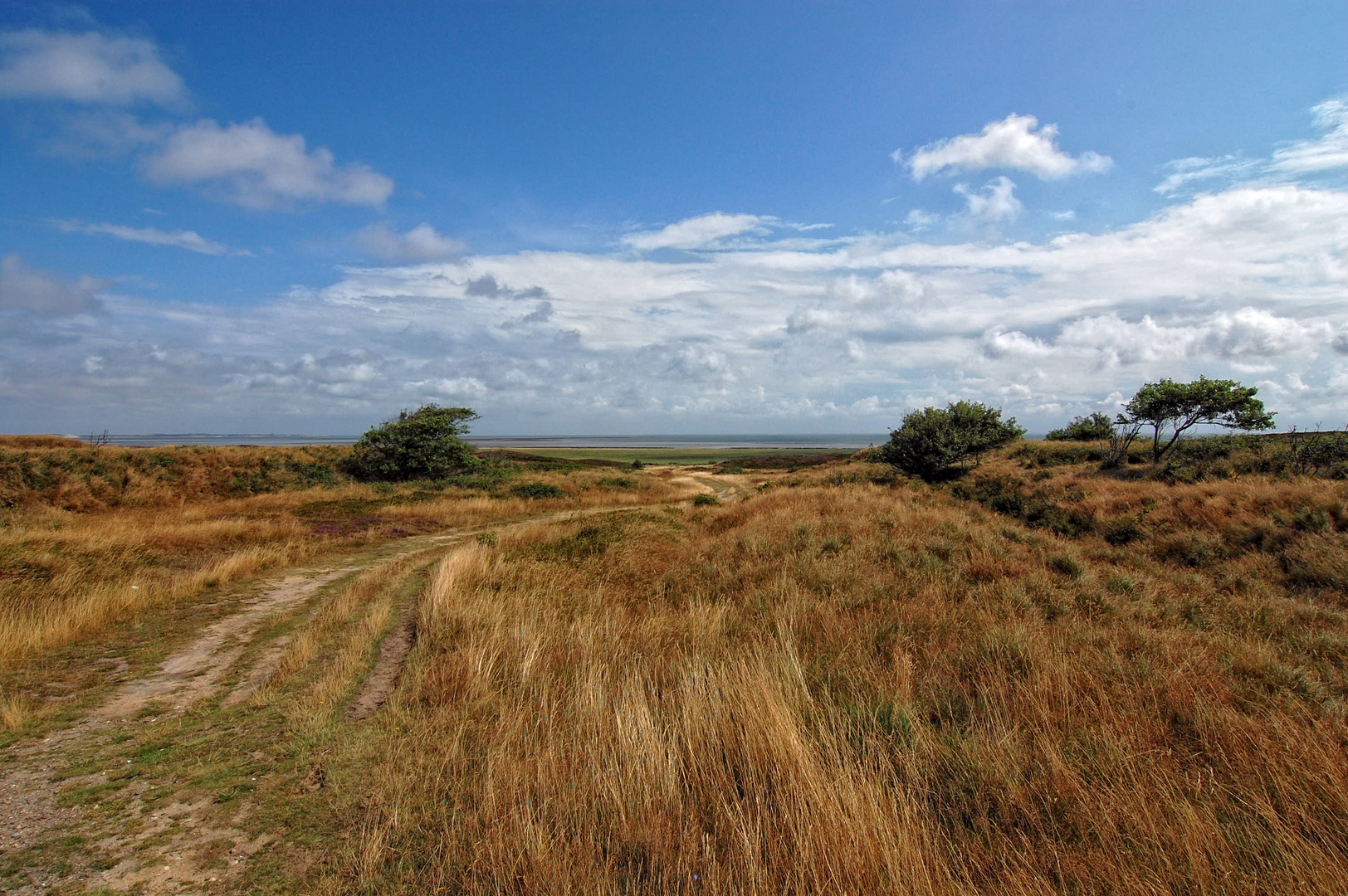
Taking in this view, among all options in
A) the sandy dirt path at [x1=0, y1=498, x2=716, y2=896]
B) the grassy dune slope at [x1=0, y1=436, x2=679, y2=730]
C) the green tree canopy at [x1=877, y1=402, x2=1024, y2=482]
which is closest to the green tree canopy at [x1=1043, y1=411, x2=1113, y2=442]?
the green tree canopy at [x1=877, y1=402, x2=1024, y2=482]

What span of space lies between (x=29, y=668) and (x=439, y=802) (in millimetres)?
6754

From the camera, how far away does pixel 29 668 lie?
6.86 meters

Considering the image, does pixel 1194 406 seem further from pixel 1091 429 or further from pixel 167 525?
pixel 167 525

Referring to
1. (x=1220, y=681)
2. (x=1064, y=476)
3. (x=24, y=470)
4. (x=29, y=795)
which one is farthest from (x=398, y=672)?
(x=24, y=470)

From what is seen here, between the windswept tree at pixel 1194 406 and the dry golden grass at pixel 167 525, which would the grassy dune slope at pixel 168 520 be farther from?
the windswept tree at pixel 1194 406

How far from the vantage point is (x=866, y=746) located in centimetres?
453

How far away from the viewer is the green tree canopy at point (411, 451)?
39781 millimetres

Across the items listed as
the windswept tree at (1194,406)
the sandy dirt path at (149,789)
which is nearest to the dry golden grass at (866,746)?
the sandy dirt path at (149,789)

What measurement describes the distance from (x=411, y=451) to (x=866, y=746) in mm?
40854

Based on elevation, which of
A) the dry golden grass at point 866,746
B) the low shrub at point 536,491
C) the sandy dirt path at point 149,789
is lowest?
the low shrub at point 536,491

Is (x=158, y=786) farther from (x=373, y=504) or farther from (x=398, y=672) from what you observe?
(x=373, y=504)

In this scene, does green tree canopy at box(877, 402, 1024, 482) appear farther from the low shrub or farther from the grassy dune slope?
the low shrub

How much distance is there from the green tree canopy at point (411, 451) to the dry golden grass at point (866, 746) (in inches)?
1321

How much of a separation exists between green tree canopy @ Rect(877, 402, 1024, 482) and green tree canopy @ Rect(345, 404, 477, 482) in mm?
32332
